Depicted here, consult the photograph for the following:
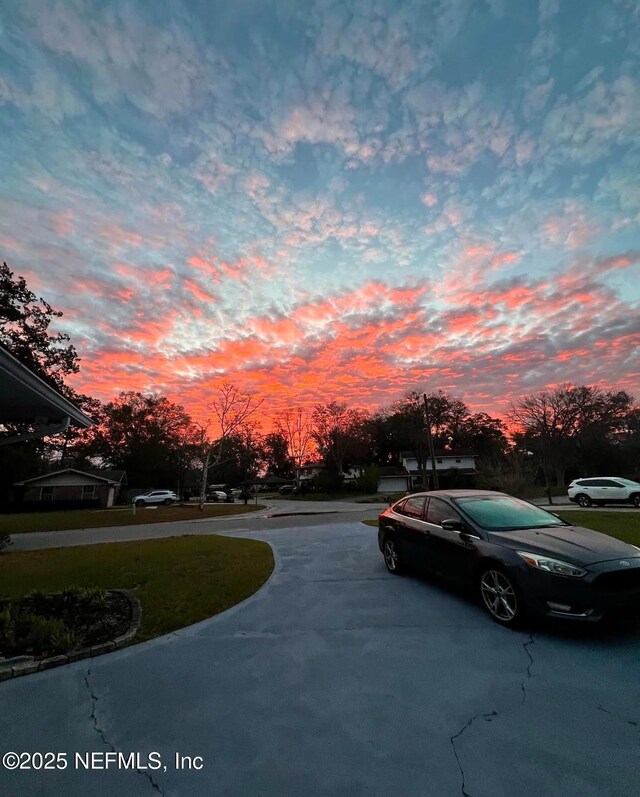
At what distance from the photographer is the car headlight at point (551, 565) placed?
3869mm

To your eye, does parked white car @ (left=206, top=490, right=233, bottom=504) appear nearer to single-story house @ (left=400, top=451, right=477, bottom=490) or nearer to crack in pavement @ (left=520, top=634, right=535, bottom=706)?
single-story house @ (left=400, top=451, right=477, bottom=490)

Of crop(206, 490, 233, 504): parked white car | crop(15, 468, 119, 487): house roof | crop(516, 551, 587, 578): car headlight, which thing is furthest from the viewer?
crop(206, 490, 233, 504): parked white car

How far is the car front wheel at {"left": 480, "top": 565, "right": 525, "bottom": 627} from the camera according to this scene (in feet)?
13.7

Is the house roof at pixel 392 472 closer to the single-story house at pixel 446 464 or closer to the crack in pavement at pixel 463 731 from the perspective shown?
the single-story house at pixel 446 464

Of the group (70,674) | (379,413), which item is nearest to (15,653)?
(70,674)

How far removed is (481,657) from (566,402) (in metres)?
50.3

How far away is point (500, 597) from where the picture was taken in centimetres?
439

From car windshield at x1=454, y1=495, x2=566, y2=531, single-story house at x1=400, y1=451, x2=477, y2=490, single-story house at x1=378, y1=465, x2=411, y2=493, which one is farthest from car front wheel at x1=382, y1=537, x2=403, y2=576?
single-story house at x1=378, y1=465, x2=411, y2=493

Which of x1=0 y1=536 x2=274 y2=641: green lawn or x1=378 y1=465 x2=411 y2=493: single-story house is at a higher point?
x1=378 y1=465 x2=411 y2=493: single-story house

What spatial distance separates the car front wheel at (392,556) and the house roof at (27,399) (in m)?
6.79

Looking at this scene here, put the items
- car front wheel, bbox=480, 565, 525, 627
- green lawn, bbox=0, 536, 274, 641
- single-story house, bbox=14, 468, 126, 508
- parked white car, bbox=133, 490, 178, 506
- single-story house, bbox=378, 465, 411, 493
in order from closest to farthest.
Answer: car front wheel, bbox=480, 565, 525, 627
green lawn, bbox=0, 536, 274, 641
single-story house, bbox=14, 468, 126, 508
parked white car, bbox=133, 490, 178, 506
single-story house, bbox=378, 465, 411, 493

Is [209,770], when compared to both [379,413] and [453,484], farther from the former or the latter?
[379,413]

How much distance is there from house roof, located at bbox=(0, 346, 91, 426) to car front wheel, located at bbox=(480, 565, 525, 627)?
718 cm

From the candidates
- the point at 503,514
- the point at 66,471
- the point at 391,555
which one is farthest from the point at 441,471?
the point at 503,514
